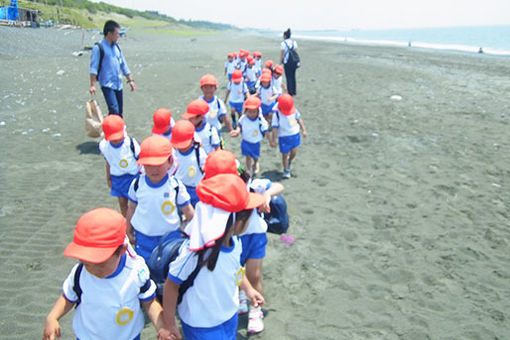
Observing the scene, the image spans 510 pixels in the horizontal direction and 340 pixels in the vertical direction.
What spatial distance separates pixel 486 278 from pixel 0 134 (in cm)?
1045

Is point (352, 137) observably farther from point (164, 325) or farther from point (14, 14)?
point (14, 14)

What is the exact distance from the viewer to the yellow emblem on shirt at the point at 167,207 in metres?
3.27

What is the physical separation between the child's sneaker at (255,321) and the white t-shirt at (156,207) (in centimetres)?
114

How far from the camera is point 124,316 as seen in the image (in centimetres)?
220

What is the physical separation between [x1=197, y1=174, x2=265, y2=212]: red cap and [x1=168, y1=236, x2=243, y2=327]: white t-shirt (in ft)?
1.13

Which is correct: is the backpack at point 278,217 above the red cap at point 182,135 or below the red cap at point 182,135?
below

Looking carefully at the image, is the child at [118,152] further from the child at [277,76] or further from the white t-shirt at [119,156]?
the child at [277,76]

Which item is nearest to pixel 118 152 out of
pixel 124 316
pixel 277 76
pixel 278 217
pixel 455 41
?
pixel 278 217

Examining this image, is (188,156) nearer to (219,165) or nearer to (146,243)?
(146,243)

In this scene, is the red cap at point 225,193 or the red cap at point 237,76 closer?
the red cap at point 225,193

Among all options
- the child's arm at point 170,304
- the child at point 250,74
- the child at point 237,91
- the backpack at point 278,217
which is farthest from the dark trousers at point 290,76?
the child's arm at point 170,304

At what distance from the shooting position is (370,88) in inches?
627

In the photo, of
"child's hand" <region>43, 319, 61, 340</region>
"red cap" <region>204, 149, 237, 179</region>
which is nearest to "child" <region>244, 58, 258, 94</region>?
"red cap" <region>204, 149, 237, 179</region>

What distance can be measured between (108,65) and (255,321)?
5802mm
